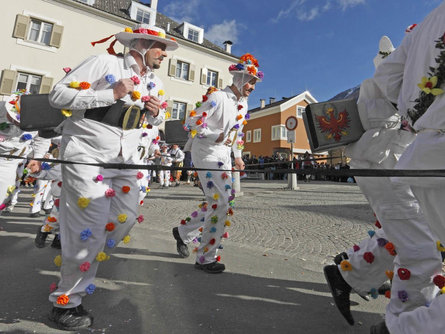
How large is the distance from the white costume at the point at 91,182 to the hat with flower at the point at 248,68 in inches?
59.7

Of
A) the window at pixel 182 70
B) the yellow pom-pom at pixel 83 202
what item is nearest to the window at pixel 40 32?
the window at pixel 182 70

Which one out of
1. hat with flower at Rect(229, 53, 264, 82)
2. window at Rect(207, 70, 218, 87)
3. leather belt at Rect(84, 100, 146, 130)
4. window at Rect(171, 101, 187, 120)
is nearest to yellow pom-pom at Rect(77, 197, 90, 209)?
leather belt at Rect(84, 100, 146, 130)

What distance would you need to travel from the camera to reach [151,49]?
2461mm

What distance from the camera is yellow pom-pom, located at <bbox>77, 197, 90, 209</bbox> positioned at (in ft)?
6.58

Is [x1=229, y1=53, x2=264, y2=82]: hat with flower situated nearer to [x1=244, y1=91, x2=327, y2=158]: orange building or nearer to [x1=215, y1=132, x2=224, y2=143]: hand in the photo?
[x1=215, y1=132, x2=224, y2=143]: hand

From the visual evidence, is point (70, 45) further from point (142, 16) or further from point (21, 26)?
point (142, 16)

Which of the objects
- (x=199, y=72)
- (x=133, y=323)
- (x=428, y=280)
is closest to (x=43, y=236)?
(x=133, y=323)

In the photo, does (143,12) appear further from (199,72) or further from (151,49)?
(151,49)

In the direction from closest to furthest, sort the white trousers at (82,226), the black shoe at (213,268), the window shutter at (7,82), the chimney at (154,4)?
1. the white trousers at (82,226)
2. the black shoe at (213,268)
3. the window shutter at (7,82)
4. the chimney at (154,4)

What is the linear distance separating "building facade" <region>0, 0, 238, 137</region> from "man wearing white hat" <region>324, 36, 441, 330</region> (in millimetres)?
19074

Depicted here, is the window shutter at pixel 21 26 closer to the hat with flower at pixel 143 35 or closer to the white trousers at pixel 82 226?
the hat with flower at pixel 143 35

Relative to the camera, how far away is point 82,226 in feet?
6.63

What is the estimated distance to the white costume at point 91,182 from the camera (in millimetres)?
2005

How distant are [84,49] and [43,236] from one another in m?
19.2
